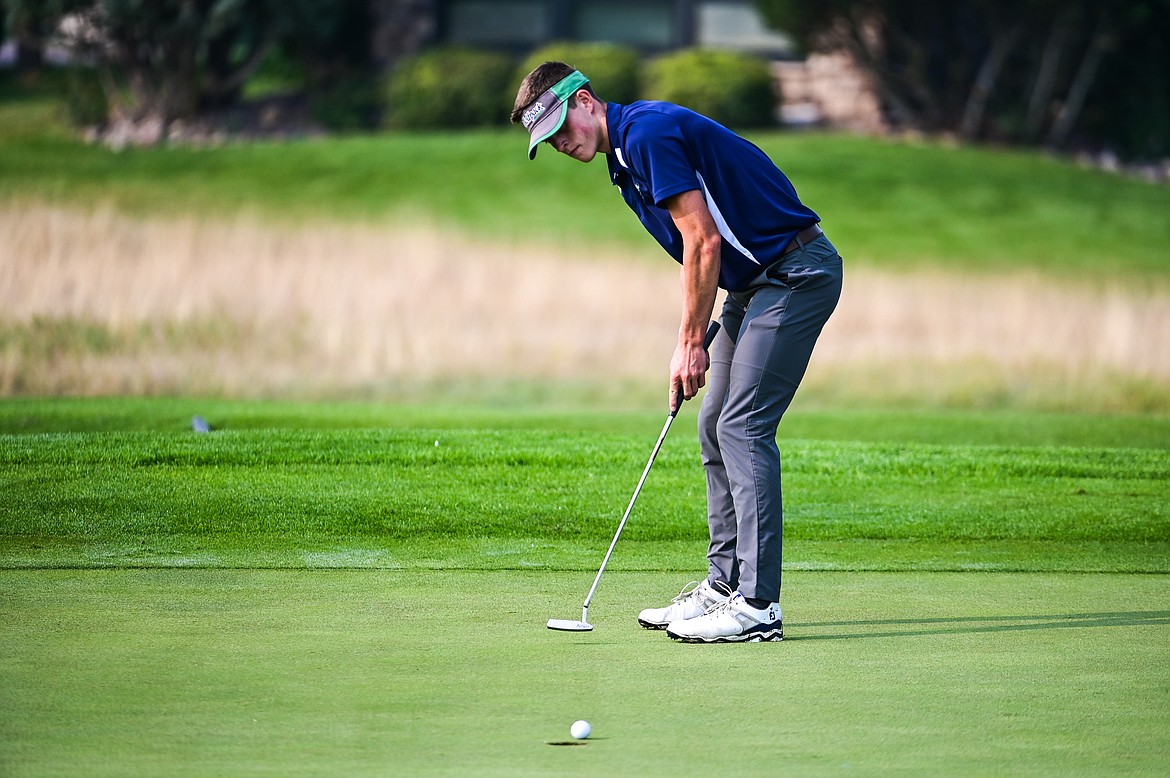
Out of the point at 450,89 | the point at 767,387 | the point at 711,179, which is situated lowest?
the point at 450,89

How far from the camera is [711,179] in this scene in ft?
15.2

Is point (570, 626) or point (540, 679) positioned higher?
point (540, 679)

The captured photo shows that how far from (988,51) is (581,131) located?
77.5 ft

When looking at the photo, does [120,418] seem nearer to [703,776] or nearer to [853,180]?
[703,776]

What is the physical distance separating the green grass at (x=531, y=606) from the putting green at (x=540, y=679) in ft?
0.04

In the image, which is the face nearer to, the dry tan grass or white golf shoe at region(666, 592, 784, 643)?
white golf shoe at region(666, 592, 784, 643)

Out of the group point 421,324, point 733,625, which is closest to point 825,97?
point 421,324

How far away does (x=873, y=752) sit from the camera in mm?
3303

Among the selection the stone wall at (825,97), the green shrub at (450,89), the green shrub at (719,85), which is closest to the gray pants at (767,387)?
the green shrub at (719,85)

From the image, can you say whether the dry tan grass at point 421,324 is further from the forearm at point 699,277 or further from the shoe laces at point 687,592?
the forearm at point 699,277

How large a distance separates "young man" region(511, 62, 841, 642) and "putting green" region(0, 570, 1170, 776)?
0.73ft

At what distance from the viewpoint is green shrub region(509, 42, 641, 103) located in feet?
83.4

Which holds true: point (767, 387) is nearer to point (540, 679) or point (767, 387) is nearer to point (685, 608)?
point (685, 608)

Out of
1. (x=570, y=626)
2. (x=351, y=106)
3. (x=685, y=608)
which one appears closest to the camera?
(x=570, y=626)
